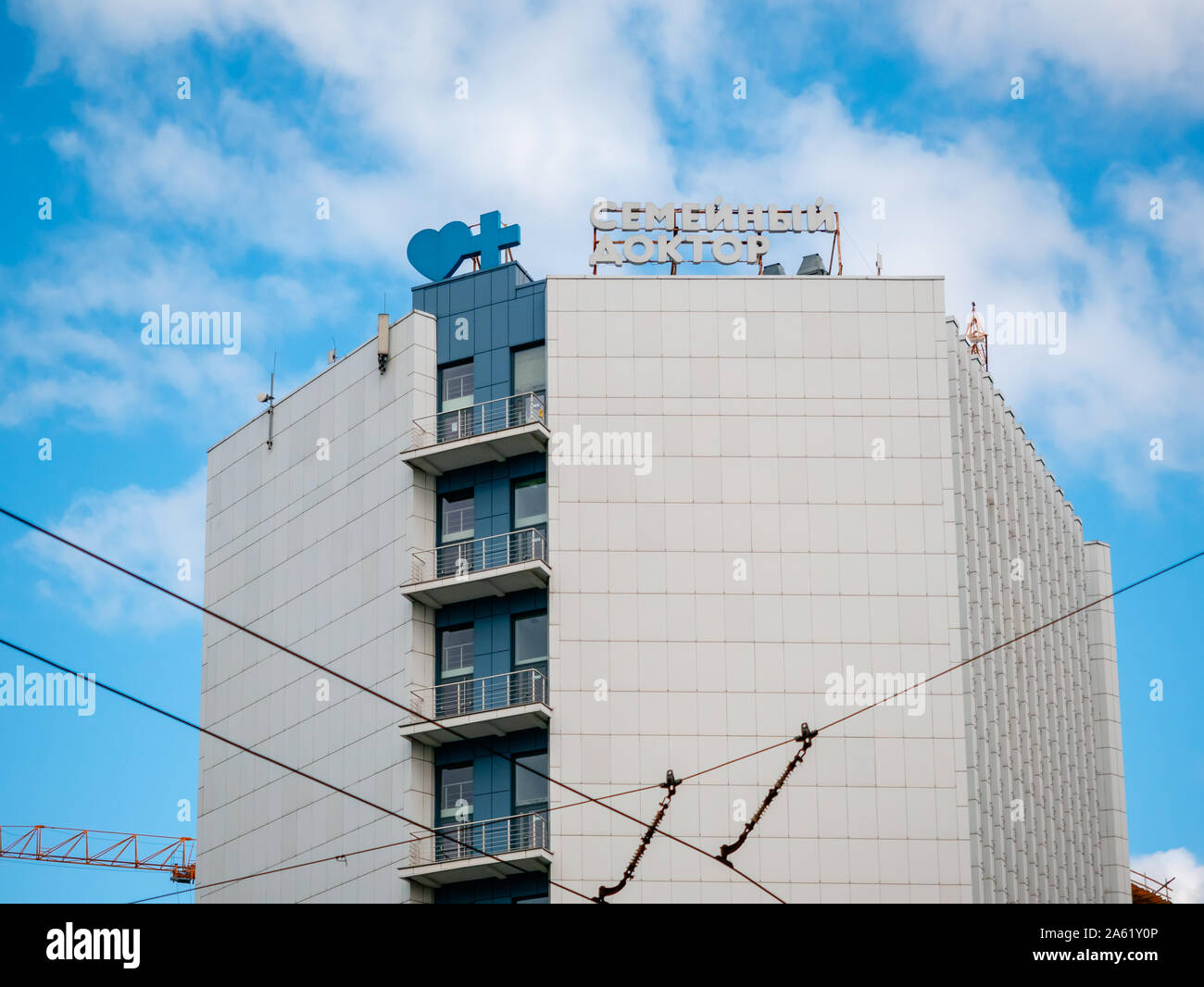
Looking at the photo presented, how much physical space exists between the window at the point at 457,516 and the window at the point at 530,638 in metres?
4.29

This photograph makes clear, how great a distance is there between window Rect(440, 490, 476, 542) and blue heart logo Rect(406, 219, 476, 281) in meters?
9.61

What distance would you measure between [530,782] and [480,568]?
859 cm

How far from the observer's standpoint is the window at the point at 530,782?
65562mm

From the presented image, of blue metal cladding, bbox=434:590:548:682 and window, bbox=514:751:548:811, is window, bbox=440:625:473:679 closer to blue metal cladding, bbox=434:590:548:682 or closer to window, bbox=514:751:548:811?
blue metal cladding, bbox=434:590:548:682

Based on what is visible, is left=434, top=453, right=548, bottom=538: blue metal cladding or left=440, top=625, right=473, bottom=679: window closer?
left=440, top=625, right=473, bottom=679: window

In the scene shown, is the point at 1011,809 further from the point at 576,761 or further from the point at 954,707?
the point at 576,761

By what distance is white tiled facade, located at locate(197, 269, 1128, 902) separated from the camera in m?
65.0

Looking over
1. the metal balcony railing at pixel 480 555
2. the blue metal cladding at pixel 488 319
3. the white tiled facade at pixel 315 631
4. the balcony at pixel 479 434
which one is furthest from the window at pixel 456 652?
the blue metal cladding at pixel 488 319

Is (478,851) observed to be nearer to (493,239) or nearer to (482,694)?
(482,694)

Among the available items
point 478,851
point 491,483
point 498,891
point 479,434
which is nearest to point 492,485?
point 491,483

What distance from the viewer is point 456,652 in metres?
69.2

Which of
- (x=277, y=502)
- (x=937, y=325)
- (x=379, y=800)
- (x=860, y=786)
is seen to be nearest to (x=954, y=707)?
(x=860, y=786)

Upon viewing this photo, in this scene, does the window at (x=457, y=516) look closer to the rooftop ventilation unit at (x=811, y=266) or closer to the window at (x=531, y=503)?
the window at (x=531, y=503)

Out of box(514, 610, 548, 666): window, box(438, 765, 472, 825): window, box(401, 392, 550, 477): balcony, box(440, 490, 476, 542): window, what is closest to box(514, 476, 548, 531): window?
box(401, 392, 550, 477): balcony
